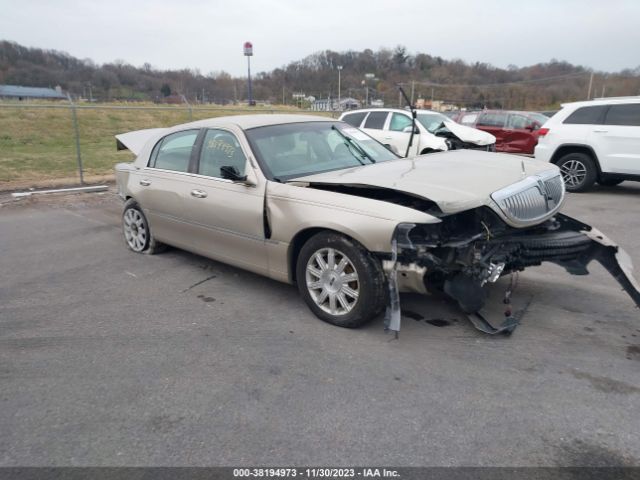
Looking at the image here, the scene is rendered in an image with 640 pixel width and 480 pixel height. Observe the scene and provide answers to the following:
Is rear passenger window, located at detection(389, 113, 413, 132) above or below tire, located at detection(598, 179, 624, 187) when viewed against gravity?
above

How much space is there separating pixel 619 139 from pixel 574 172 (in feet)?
3.26

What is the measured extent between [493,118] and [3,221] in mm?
13238

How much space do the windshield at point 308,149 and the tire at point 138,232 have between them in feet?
6.71

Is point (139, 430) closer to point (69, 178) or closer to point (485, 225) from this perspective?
point (485, 225)

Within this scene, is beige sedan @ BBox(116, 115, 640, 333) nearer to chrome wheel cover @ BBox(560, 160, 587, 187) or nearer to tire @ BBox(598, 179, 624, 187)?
chrome wheel cover @ BBox(560, 160, 587, 187)

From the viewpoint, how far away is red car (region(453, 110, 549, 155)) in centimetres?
1476

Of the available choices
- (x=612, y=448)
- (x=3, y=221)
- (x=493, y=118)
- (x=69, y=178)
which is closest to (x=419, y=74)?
(x=493, y=118)

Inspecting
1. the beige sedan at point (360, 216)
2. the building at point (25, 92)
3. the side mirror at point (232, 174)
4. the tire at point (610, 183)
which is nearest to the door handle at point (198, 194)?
the beige sedan at point (360, 216)

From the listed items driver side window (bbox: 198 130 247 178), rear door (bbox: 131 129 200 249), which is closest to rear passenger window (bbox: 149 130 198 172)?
rear door (bbox: 131 129 200 249)

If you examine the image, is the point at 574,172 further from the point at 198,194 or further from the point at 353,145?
the point at 198,194

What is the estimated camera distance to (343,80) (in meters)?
54.1

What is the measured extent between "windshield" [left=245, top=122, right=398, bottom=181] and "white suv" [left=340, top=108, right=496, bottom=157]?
19.4 ft

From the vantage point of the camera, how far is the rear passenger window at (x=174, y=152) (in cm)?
522

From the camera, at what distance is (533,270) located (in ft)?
17.3
